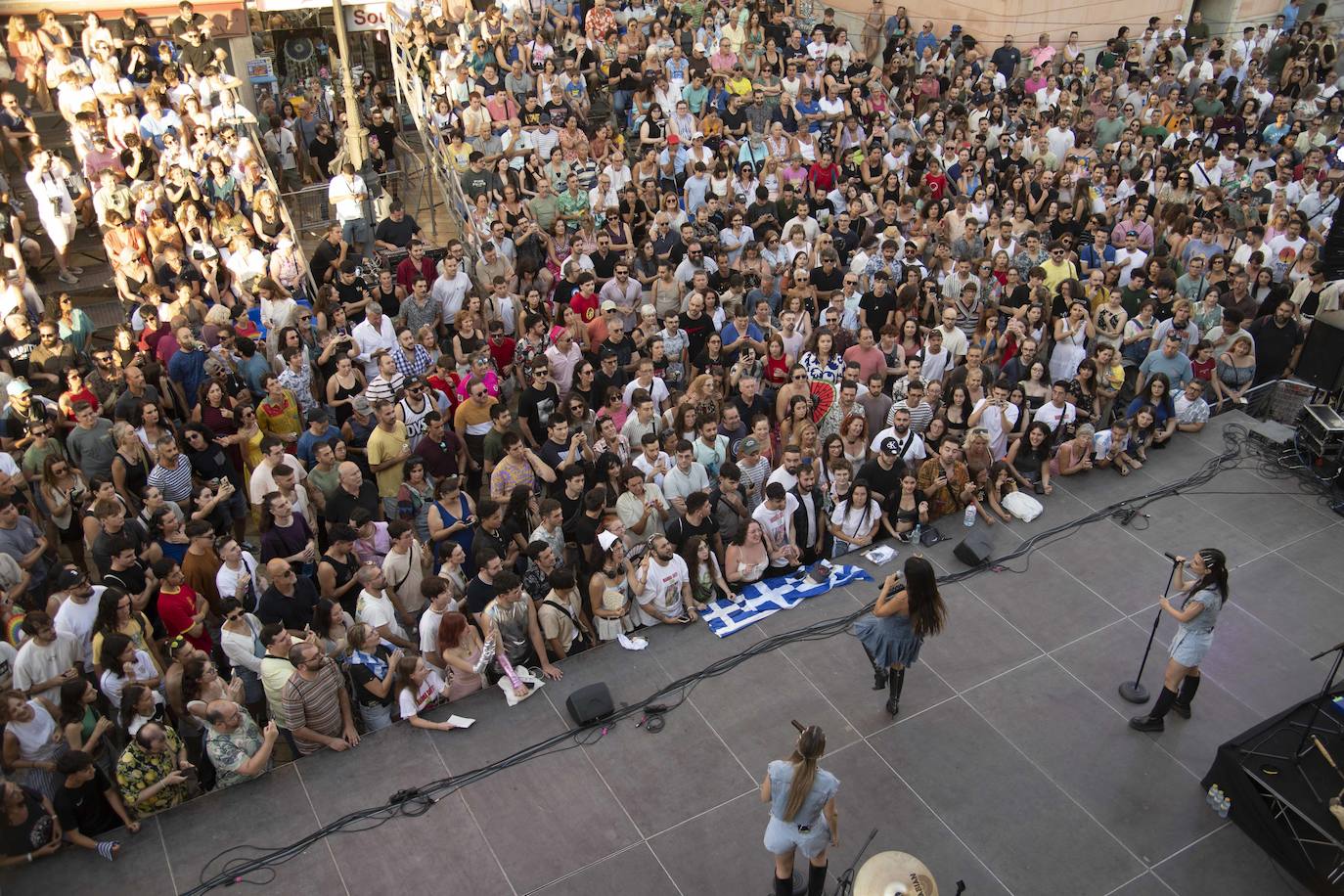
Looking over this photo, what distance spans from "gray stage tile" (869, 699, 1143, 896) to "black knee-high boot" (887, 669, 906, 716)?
13 cm

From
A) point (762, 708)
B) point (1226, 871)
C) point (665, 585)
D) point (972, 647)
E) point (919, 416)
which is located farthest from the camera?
point (919, 416)

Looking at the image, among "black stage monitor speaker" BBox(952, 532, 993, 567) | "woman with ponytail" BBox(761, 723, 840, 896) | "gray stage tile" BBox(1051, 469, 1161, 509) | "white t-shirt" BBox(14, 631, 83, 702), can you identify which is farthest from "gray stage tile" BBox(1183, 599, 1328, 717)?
"white t-shirt" BBox(14, 631, 83, 702)

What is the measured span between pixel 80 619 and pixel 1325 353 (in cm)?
1108

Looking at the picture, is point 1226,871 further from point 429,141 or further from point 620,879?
point 429,141

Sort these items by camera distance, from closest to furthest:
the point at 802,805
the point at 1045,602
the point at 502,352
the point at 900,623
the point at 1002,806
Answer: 1. the point at 802,805
2. the point at 1002,806
3. the point at 900,623
4. the point at 1045,602
5. the point at 502,352

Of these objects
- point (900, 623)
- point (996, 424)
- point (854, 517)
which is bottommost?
point (854, 517)

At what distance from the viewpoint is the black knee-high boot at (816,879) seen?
19.6 ft

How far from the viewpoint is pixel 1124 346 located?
37.7ft

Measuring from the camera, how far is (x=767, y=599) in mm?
8633

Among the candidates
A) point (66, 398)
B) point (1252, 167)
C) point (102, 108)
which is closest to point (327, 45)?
point (102, 108)

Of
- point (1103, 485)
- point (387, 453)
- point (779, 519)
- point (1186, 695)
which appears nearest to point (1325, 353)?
point (1103, 485)

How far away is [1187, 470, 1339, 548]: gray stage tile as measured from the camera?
9.62 m

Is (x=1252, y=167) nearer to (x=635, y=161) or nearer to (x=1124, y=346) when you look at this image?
(x=1124, y=346)

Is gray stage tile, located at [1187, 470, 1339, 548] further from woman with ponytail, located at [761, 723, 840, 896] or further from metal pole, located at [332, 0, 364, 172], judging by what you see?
metal pole, located at [332, 0, 364, 172]
